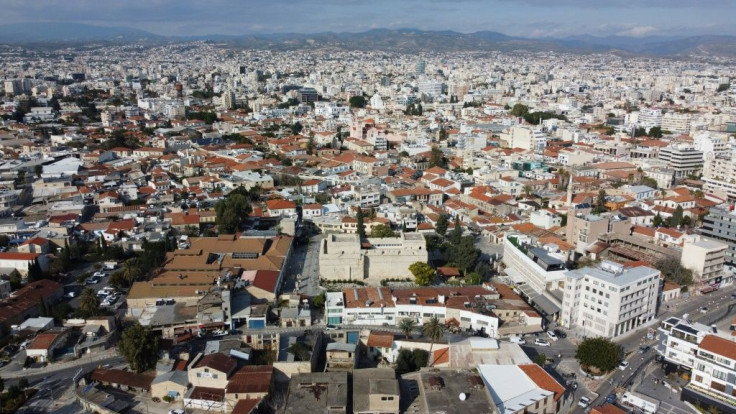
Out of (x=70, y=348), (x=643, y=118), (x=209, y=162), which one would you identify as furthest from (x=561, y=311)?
(x=643, y=118)

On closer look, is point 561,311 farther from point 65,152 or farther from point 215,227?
point 65,152

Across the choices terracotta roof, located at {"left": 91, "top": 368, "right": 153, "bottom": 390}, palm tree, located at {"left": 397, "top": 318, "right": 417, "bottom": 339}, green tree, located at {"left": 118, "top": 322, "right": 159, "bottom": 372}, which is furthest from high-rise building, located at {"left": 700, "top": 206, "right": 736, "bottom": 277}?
terracotta roof, located at {"left": 91, "top": 368, "right": 153, "bottom": 390}

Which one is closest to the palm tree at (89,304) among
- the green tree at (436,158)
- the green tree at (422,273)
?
the green tree at (422,273)

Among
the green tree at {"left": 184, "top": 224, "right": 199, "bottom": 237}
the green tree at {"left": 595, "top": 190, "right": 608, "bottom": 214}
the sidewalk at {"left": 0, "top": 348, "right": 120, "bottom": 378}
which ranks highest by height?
the green tree at {"left": 595, "top": 190, "right": 608, "bottom": 214}

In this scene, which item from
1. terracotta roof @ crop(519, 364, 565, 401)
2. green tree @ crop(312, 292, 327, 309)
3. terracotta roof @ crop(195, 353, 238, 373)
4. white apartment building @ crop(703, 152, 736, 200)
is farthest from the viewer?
white apartment building @ crop(703, 152, 736, 200)

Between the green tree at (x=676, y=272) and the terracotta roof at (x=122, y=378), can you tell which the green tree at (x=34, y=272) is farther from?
the green tree at (x=676, y=272)

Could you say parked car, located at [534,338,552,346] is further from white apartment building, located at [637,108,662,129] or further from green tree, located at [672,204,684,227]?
white apartment building, located at [637,108,662,129]

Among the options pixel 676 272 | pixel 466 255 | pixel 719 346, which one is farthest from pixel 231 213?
pixel 719 346
